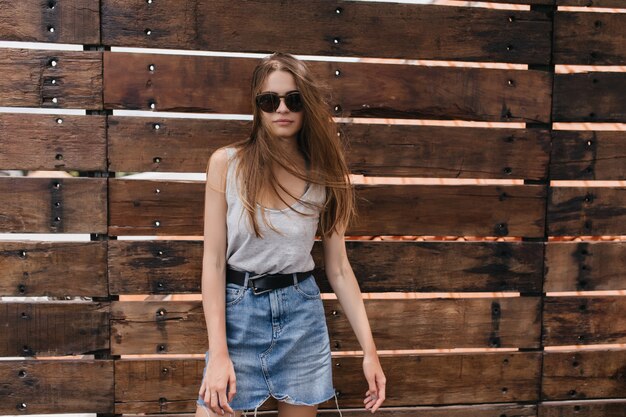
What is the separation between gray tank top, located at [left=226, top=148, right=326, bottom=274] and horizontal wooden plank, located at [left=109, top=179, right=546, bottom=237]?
24.7 inches

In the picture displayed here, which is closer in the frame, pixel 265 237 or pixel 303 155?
pixel 265 237

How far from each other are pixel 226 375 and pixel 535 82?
2.02 metres

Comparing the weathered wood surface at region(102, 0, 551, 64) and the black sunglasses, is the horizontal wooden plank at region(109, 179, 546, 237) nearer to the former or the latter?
the weathered wood surface at region(102, 0, 551, 64)

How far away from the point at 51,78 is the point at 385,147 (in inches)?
59.5

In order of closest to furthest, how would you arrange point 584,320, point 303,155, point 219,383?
1. point 219,383
2. point 303,155
3. point 584,320

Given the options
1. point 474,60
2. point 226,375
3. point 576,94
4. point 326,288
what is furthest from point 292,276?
point 576,94

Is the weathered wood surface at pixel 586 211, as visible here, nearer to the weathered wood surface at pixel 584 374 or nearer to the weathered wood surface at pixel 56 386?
the weathered wood surface at pixel 584 374

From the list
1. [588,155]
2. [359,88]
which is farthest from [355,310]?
[588,155]

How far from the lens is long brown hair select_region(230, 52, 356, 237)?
2266 millimetres

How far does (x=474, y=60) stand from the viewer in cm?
304

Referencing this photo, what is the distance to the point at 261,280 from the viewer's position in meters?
2.31

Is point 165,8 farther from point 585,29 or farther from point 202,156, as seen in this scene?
point 585,29

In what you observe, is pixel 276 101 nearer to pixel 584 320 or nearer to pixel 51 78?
pixel 51 78

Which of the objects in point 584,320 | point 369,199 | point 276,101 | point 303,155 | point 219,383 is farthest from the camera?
point 584,320
